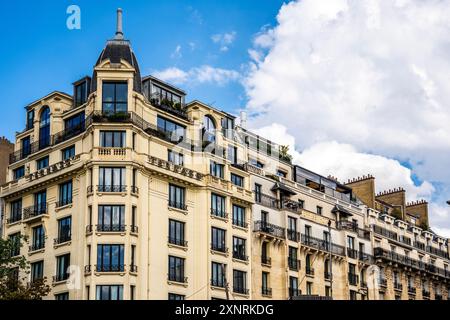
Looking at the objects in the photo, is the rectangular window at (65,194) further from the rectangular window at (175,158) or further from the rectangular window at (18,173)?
the rectangular window at (175,158)

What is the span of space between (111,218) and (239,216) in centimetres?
1348

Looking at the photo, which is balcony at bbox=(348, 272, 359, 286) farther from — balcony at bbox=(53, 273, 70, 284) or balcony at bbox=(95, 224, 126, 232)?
balcony at bbox=(53, 273, 70, 284)

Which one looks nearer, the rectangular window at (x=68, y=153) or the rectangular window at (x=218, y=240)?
the rectangular window at (x=68, y=153)

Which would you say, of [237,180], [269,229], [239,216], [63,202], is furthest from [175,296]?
[237,180]

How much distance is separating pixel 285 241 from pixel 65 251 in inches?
816

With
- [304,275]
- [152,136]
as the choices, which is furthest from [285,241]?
[152,136]

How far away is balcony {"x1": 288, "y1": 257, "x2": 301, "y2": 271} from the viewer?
231 feet

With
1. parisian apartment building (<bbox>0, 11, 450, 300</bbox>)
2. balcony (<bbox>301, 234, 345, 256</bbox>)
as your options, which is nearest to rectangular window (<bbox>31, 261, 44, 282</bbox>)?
parisian apartment building (<bbox>0, 11, 450, 300</bbox>)

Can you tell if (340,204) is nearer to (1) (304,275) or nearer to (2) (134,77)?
(1) (304,275)

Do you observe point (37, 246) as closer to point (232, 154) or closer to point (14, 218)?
point (14, 218)

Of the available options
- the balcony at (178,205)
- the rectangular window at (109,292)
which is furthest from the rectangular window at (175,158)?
the rectangular window at (109,292)

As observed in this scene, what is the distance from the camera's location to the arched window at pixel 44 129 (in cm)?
6588

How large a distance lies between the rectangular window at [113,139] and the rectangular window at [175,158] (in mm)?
4902
